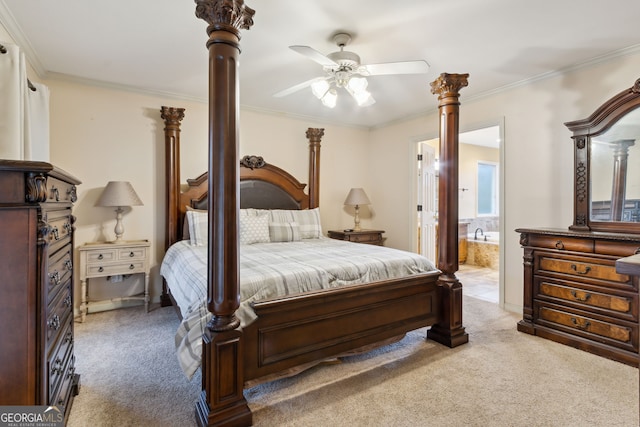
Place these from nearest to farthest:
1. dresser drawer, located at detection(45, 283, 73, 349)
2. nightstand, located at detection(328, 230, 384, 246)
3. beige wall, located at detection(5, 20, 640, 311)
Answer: dresser drawer, located at detection(45, 283, 73, 349) → beige wall, located at detection(5, 20, 640, 311) → nightstand, located at detection(328, 230, 384, 246)

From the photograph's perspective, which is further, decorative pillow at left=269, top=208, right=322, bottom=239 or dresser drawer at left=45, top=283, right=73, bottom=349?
decorative pillow at left=269, top=208, right=322, bottom=239

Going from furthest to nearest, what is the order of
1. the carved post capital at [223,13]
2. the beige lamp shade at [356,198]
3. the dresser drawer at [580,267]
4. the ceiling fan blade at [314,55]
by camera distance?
the beige lamp shade at [356,198]
the dresser drawer at [580,267]
the ceiling fan blade at [314,55]
the carved post capital at [223,13]

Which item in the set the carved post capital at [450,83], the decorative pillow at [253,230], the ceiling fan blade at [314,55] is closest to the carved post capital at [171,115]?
the decorative pillow at [253,230]

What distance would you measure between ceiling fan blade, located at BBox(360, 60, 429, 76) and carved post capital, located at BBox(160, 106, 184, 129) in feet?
7.31

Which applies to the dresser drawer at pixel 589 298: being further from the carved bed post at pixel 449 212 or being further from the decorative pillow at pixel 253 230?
the decorative pillow at pixel 253 230

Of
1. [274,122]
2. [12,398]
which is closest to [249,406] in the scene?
[12,398]

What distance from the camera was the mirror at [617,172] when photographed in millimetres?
2510

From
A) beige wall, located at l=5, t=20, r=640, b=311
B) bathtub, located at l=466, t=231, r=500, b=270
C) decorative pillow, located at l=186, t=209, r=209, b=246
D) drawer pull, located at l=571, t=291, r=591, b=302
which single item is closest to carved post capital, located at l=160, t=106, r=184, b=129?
beige wall, located at l=5, t=20, r=640, b=311

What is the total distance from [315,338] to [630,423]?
5.62 ft

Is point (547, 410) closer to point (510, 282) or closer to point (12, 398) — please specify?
point (510, 282)

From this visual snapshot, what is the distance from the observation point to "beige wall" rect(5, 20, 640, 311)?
2.98 metres

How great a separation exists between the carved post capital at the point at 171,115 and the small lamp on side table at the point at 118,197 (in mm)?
821

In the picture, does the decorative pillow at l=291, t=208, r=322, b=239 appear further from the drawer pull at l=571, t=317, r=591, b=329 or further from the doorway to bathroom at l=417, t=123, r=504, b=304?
the drawer pull at l=571, t=317, r=591, b=329

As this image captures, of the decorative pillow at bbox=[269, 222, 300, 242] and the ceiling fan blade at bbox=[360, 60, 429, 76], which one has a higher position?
the ceiling fan blade at bbox=[360, 60, 429, 76]
